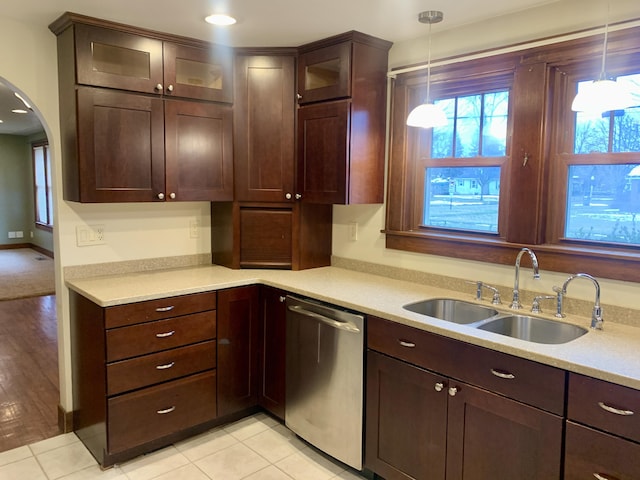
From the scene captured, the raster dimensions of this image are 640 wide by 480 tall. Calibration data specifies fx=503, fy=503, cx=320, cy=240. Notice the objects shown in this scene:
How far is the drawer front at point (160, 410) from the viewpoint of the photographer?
8.14 feet

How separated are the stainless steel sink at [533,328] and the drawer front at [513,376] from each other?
256mm

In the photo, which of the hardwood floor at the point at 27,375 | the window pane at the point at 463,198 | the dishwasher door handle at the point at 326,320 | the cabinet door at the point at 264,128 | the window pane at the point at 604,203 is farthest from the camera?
the cabinet door at the point at 264,128

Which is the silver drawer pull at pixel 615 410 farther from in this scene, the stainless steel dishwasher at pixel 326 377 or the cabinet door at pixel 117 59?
the cabinet door at pixel 117 59

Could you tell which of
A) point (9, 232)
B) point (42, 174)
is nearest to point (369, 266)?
point (42, 174)

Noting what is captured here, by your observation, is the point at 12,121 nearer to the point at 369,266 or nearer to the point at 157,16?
the point at 157,16

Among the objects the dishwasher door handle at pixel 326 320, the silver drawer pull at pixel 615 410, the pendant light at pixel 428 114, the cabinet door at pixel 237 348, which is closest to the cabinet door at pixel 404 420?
the dishwasher door handle at pixel 326 320

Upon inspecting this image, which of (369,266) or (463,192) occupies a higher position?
(463,192)

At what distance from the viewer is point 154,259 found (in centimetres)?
316

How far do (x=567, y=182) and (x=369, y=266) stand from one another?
126 centimetres

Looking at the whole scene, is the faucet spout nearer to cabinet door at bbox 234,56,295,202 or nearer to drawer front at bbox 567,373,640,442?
drawer front at bbox 567,373,640,442

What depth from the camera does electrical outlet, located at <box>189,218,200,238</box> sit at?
3.31m

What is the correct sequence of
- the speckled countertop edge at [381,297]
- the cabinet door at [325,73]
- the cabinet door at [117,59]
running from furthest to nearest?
1. the cabinet door at [325,73]
2. the cabinet door at [117,59]
3. the speckled countertop edge at [381,297]

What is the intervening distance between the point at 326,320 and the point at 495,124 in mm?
1318

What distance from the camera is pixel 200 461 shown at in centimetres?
260
